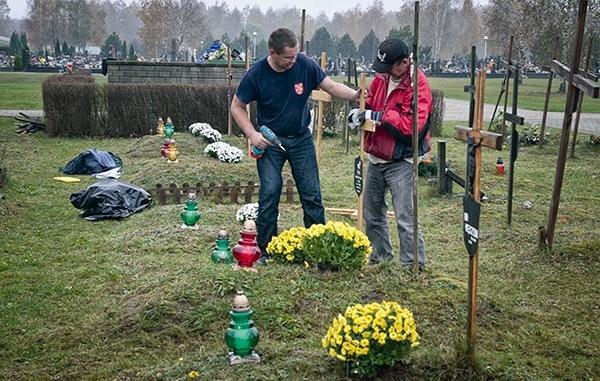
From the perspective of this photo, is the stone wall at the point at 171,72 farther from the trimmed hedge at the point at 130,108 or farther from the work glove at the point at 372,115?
the work glove at the point at 372,115

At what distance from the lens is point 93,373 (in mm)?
4250

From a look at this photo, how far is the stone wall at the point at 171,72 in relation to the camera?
2122cm

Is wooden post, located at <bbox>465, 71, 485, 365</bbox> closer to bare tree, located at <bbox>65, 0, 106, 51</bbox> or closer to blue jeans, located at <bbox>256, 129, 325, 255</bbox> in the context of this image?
blue jeans, located at <bbox>256, 129, 325, 255</bbox>

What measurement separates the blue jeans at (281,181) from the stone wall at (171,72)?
15.3 metres

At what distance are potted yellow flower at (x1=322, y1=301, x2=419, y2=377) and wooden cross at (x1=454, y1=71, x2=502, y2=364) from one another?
356 mm

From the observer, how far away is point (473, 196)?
3.89 metres

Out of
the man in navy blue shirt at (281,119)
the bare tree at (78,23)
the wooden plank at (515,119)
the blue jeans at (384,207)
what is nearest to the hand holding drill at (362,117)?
the man in navy blue shirt at (281,119)

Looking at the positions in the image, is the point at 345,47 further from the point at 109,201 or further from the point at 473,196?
the point at 473,196

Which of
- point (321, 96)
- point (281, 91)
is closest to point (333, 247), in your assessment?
point (281, 91)

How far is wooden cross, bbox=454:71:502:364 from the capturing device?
3773 mm

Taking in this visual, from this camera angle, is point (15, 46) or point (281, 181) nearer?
point (281, 181)

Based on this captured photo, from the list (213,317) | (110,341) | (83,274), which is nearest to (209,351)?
(213,317)

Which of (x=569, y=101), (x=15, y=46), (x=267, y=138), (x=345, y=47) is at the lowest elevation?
(x=15, y=46)

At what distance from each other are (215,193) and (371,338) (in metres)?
6.37
